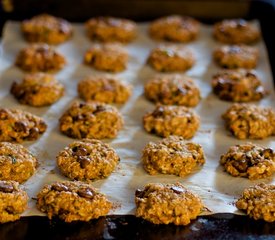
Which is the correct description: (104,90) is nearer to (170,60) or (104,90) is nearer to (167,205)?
(170,60)

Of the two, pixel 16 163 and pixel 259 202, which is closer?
pixel 259 202

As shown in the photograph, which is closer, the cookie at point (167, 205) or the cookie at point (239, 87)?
the cookie at point (167, 205)

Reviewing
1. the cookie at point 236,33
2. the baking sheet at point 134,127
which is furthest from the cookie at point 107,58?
the cookie at point 236,33

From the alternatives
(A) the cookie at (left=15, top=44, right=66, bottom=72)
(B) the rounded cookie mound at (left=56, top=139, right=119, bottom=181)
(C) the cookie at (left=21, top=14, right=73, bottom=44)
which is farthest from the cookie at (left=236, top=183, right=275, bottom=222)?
(C) the cookie at (left=21, top=14, right=73, bottom=44)

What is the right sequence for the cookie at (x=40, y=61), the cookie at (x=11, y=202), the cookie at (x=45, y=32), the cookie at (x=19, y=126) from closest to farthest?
the cookie at (x=11, y=202) < the cookie at (x=19, y=126) < the cookie at (x=40, y=61) < the cookie at (x=45, y=32)

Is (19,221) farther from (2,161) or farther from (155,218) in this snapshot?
(155,218)

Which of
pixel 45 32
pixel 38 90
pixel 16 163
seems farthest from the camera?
pixel 45 32

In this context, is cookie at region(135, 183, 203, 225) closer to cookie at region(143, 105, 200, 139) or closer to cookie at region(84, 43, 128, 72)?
cookie at region(143, 105, 200, 139)

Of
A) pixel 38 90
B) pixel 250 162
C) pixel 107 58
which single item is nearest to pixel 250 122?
pixel 250 162

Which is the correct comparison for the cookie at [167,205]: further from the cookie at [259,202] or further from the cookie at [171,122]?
the cookie at [171,122]
